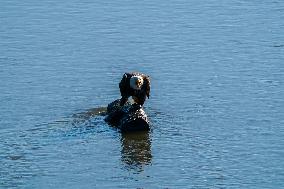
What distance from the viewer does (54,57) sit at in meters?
33.8

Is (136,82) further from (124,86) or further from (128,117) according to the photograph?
(128,117)

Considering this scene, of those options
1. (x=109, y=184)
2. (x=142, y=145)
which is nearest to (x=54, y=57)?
(x=142, y=145)

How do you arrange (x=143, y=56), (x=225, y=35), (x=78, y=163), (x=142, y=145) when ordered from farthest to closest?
(x=225, y=35), (x=143, y=56), (x=142, y=145), (x=78, y=163)

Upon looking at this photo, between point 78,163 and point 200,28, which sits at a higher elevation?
point 200,28

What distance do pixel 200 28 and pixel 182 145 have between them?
12.4 metres

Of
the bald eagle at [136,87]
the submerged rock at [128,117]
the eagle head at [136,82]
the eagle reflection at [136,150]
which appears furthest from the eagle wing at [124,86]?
the eagle reflection at [136,150]

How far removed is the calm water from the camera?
23906 millimetres

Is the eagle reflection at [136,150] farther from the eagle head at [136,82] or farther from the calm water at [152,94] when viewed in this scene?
the eagle head at [136,82]

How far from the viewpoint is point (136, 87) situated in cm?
2695

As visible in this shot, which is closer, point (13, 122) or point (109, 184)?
point (109, 184)

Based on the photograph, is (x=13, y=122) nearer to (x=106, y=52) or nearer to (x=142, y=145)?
(x=142, y=145)

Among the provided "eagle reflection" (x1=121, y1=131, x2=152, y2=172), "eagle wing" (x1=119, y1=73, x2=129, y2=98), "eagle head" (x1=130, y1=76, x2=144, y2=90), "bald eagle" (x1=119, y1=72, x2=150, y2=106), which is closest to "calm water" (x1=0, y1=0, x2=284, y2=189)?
"eagle reflection" (x1=121, y1=131, x2=152, y2=172)

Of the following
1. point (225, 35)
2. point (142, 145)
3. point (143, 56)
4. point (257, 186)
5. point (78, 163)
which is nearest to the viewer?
point (257, 186)

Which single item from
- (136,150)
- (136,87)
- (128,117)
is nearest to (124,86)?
(136,87)
